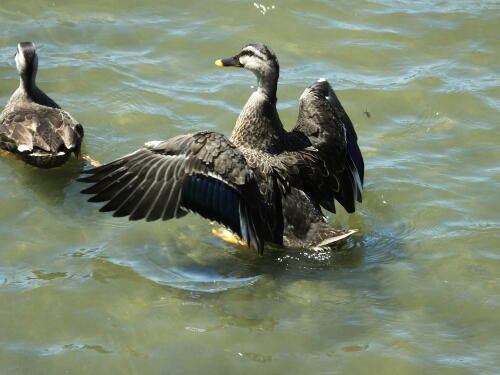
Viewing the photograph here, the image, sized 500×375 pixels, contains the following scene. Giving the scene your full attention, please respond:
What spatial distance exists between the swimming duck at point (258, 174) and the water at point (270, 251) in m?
0.35

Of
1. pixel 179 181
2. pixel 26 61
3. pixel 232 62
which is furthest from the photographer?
pixel 26 61

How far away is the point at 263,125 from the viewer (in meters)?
6.80

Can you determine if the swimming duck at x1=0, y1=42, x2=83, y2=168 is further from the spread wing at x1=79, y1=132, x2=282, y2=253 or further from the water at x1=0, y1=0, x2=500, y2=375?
the spread wing at x1=79, y1=132, x2=282, y2=253

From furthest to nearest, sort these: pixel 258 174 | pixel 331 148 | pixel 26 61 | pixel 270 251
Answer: pixel 26 61, pixel 331 148, pixel 270 251, pixel 258 174

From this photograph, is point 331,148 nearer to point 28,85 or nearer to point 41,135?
point 41,135

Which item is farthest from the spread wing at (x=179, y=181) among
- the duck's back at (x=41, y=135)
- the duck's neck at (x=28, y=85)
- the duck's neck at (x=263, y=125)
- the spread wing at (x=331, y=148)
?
the duck's neck at (x=28, y=85)

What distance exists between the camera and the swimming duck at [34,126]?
A: 286 inches

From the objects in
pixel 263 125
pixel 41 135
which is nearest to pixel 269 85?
pixel 263 125

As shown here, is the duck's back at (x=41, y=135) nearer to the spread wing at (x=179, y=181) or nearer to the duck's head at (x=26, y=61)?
the duck's head at (x=26, y=61)

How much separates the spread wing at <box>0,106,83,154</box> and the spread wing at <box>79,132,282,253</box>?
1.32 meters

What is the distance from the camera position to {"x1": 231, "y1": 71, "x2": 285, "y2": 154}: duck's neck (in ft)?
22.3

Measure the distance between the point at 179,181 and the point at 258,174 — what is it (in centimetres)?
72

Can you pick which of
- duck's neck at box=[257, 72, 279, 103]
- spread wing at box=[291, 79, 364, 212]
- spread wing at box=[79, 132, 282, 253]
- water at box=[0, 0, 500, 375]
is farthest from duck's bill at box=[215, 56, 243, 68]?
spread wing at box=[79, 132, 282, 253]

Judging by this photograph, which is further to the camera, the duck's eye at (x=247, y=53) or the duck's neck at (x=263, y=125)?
the duck's eye at (x=247, y=53)
